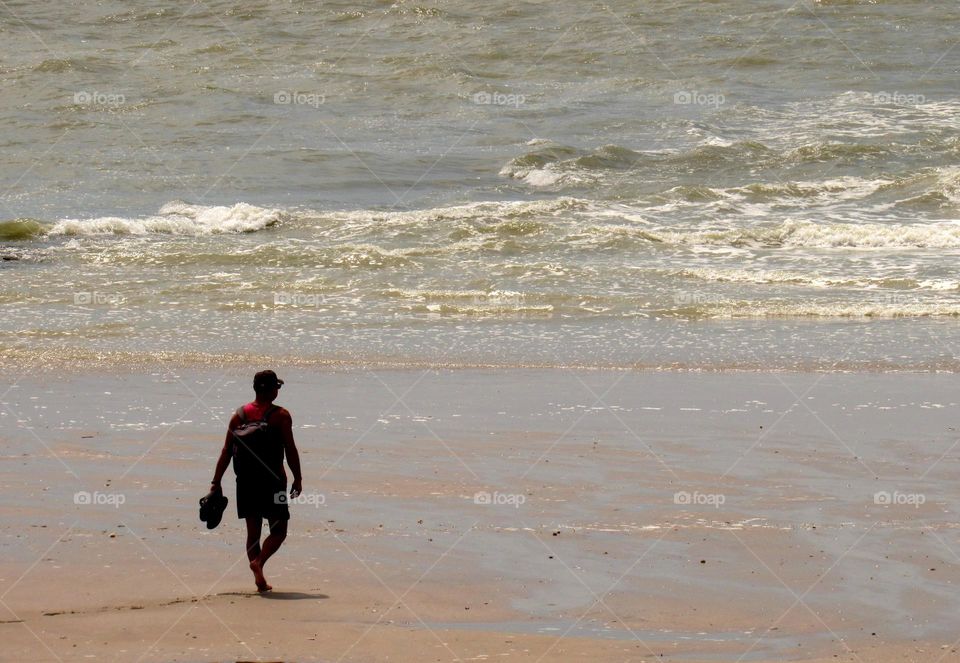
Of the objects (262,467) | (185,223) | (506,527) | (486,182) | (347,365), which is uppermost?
(262,467)

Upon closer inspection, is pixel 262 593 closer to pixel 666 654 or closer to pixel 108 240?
pixel 666 654

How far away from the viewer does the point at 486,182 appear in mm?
22672

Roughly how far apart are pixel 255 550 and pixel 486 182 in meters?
16.9

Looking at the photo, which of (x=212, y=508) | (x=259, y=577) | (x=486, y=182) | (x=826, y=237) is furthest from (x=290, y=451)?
(x=486, y=182)

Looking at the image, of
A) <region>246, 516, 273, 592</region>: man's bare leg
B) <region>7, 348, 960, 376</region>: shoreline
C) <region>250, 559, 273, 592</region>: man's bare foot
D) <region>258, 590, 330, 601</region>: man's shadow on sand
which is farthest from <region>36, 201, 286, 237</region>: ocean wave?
<region>258, 590, 330, 601</region>: man's shadow on sand

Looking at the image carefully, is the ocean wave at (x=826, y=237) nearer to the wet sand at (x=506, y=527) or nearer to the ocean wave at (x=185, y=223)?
the ocean wave at (x=185, y=223)

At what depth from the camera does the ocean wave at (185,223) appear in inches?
768

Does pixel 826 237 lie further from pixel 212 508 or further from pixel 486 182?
pixel 212 508

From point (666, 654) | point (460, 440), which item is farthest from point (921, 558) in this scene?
point (460, 440)

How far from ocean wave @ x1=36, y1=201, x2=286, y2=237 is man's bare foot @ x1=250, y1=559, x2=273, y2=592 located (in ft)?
46.4

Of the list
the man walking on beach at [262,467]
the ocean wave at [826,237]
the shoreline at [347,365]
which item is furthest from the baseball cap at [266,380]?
the ocean wave at [826,237]

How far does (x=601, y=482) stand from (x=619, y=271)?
8.82 m

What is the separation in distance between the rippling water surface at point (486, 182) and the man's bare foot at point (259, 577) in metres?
5.60

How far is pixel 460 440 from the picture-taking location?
866 cm
